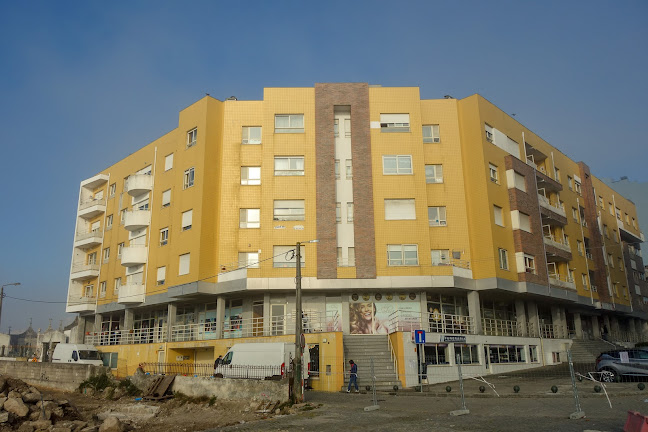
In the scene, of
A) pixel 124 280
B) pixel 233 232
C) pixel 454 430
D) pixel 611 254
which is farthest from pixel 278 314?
pixel 611 254

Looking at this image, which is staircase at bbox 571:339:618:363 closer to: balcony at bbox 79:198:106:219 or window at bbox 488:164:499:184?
window at bbox 488:164:499:184

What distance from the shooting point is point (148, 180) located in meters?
45.0

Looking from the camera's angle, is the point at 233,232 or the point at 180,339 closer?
the point at 233,232

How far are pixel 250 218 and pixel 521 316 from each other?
69.5 feet

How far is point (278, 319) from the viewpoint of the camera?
117 ft

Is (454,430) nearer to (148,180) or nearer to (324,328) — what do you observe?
(324,328)

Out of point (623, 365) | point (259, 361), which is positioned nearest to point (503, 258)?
point (623, 365)

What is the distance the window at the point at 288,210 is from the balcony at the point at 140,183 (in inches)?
546

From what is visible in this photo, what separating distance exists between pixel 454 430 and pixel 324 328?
21259 millimetres

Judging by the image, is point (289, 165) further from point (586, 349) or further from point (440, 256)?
point (586, 349)

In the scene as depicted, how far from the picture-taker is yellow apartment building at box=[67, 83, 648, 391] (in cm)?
3544

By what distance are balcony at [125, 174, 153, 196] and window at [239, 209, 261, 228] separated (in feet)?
38.1

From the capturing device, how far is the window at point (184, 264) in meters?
37.7

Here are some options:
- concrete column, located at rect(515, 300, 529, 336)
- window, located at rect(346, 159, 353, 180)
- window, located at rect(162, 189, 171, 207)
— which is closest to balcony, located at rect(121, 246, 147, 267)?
window, located at rect(162, 189, 171, 207)
